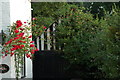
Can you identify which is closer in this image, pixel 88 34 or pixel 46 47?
pixel 88 34

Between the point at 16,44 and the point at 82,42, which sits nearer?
the point at 16,44

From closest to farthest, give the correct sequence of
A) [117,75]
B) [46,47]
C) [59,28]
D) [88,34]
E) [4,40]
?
[117,75] < [4,40] < [88,34] < [59,28] < [46,47]

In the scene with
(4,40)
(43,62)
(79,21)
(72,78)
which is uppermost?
(79,21)

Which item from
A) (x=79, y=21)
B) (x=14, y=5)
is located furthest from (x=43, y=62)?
(x=14, y=5)

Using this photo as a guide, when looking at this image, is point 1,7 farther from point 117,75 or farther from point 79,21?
point 79,21

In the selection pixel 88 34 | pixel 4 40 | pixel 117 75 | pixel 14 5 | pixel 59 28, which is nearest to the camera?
pixel 117 75

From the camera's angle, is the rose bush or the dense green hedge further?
the dense green hedge

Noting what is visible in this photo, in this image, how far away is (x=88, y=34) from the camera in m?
8.63

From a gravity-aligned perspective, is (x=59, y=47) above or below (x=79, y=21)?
below

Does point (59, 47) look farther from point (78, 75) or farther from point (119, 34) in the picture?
point (119, 34)

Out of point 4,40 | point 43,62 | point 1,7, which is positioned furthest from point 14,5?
point 43,62

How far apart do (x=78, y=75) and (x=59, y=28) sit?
73.9 inches

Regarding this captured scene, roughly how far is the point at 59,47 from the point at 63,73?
1014mm

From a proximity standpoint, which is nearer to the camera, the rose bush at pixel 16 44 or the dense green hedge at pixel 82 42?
the rose bush at pixel 16 44
